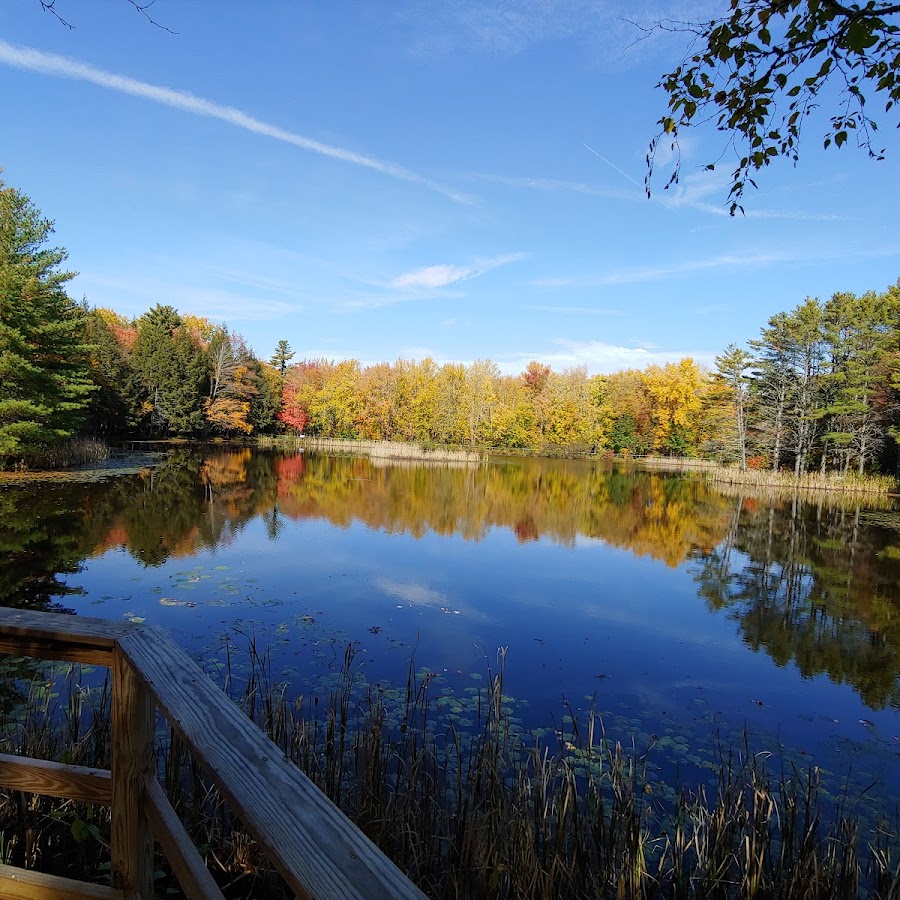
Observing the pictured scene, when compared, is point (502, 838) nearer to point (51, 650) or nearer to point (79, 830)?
point (79, 830)

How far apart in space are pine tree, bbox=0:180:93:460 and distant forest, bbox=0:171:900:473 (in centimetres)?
6

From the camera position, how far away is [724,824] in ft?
10.7

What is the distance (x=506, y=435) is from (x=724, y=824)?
2427 inches

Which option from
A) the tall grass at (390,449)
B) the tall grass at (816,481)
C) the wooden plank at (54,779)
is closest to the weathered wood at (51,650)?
the wooden plank at (54,779)

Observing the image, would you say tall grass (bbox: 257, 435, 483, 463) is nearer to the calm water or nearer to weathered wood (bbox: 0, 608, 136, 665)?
the calm water

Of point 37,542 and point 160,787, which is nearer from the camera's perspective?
point 160,787

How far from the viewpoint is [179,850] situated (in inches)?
52.3

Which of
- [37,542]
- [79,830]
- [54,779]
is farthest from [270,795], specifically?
[37,542]

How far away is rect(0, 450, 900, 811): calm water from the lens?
633 centimetres

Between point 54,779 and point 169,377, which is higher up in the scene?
point 169,377

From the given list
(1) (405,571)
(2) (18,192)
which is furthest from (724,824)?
(2) (18,192)

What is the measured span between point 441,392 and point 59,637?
57.3 meters

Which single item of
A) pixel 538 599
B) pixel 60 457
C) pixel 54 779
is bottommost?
pixel 538 599

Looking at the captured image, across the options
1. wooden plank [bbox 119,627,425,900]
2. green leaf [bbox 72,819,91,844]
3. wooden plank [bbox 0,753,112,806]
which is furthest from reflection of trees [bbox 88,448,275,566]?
wooden plank [bbox 119,627,425,900]
